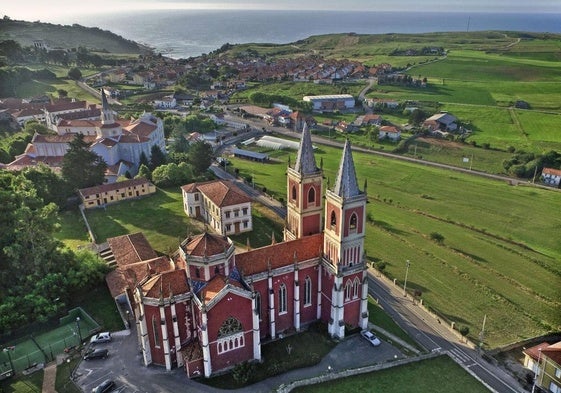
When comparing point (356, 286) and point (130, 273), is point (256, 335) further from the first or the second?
point (130, 273)

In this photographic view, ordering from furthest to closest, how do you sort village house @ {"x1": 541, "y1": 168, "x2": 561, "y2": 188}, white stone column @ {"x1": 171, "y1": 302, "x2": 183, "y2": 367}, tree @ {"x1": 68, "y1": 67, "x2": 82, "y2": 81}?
tree @ {"x1": 68, "y1": 67, "x2": 82, "y2": 81} < village house @ {"x1": 541, "y1": 168, "x2": 561, "y2": 188} < white stone column @ {"x1": 171, "y1": 302, "x2": 183, "y2": 367}

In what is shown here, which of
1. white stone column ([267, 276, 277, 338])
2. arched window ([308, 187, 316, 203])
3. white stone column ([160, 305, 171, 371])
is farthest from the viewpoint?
arched window ([308, 187, 316, 203])

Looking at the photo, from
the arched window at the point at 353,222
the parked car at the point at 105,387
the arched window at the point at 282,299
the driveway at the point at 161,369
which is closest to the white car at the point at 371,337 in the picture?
the driveway at the point at 161,369

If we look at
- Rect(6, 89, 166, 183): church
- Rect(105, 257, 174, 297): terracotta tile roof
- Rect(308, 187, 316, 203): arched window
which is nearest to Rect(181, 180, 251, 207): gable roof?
Rect(105, 257, 174, 297): terracotta tile roof

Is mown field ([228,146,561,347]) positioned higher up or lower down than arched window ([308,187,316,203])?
lower down

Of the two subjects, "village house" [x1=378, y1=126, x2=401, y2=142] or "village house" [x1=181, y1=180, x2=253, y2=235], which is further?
"village house" [x1=378, y1=126, x2=401, y2=142]

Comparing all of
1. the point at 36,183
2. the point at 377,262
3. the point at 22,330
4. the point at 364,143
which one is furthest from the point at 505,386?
the point at 364,143

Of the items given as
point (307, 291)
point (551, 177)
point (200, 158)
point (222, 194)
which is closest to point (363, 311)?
point (307, 291)

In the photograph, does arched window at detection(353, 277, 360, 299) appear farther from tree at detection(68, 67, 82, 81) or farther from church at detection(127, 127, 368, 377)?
tree at detection(68, 67, 82, 81)
